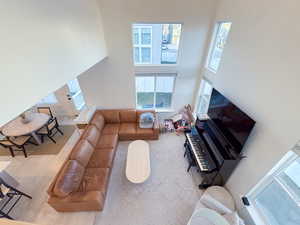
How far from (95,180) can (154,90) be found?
3431mm

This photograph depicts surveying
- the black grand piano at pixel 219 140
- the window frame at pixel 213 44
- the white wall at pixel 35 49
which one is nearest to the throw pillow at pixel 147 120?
the black grand piano at pixel 219 140

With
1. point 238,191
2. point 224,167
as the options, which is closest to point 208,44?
point 224,167

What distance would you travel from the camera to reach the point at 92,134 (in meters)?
3.85

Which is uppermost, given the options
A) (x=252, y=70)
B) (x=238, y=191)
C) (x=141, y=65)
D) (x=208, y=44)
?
(x=208, y=44)

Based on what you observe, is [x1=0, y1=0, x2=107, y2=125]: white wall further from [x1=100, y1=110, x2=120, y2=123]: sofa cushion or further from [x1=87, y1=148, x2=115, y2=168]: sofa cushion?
[x1=100, y1=110, x2=120, y2=123]: sofa cushion

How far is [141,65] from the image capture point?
430 cm

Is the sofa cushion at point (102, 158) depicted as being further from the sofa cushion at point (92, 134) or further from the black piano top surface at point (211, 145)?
the black piano top surface at point (211, 145)

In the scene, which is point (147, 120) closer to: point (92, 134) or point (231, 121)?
point (92, 134)

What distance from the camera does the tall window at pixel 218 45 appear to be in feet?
10.8

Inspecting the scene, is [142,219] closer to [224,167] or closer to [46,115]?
[224,167]

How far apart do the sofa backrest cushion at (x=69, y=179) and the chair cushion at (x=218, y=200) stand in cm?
262

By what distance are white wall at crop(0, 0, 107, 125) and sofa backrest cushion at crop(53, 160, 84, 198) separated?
1819mm

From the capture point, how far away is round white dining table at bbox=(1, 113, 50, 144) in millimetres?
3750

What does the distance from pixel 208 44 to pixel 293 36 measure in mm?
2486
